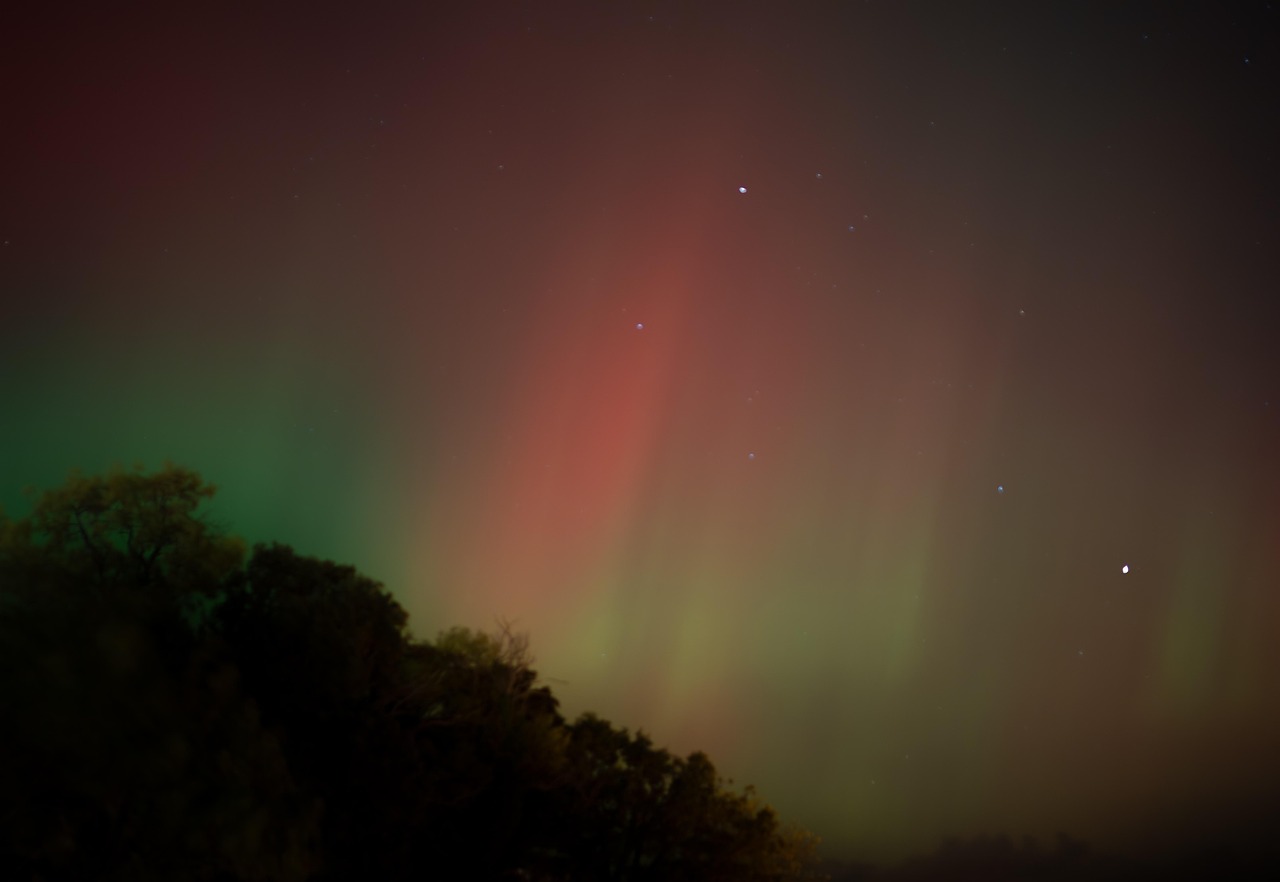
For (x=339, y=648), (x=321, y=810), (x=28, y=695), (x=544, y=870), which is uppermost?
(x=339, y=648)

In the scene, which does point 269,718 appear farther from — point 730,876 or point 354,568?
point 730,876

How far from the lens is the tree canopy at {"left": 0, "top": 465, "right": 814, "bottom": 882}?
12328 millimetres

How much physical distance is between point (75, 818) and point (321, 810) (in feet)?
13.2

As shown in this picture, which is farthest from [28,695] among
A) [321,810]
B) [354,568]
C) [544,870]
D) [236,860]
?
[544,870]

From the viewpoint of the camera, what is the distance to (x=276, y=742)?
14.8 meters

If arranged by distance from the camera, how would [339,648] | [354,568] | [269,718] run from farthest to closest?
1. [354,568]
2. [339,648]
3. [269,718]

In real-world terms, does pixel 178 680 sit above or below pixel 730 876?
above

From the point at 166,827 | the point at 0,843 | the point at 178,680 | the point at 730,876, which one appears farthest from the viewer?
the point at 730,876

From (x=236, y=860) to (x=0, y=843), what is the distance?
8.95ft

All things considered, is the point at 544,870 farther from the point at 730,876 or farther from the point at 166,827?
the point at 166,827

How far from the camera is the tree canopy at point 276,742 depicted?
12.3 m

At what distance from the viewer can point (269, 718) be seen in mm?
18688

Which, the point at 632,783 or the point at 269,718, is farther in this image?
the point at 632,783

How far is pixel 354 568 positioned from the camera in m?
22.6
